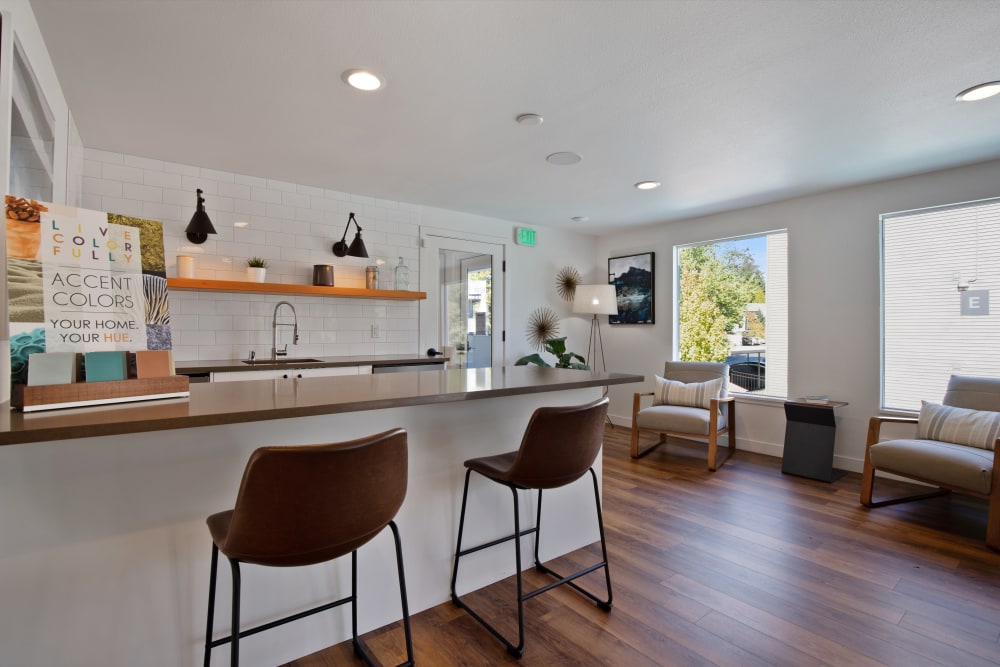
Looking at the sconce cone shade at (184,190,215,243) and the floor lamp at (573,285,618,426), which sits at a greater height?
the sconce cone shade at (184,190,215,243)

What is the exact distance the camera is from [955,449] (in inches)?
115

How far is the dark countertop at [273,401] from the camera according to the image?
1103 mm

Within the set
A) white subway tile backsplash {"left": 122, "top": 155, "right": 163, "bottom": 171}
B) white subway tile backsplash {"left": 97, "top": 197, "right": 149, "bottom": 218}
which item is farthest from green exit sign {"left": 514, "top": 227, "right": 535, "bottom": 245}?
white subway tile backsplash {"left": 97, "top": 197, "right": 149, "bottom": 218}

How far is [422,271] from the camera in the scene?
4.66 metres

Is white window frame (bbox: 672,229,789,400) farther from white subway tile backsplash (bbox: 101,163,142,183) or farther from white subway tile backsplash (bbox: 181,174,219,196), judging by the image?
white subway tile backsplash (bbox: 101,163,142,183)

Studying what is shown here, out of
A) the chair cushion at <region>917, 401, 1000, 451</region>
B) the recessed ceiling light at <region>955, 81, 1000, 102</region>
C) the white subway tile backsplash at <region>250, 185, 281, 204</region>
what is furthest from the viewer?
the white subway tile backsplash at <region>250, 185, 281, 204</region>

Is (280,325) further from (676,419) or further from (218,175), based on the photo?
(676,419)

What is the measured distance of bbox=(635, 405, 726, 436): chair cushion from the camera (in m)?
4.15

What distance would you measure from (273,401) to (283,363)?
7.01 feet

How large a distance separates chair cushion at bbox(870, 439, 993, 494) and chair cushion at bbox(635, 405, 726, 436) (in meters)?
1.22

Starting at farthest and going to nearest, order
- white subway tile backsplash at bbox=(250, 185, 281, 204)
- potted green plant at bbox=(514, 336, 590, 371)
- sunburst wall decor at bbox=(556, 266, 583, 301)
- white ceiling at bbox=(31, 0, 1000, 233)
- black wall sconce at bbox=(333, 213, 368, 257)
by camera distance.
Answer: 1. sunburst wall decor at bbox=(556, 266, 583, 301)
2. potted green plant at bbox=(514, 336, 590, 371)
3. black wall sconce at bbox=(333, 213, 368, 257)
4. white subway tile backsplash at bbox=(250, 185, 281, 204)
5. white ceiling at bbox=(31, 0, 1000, 233)

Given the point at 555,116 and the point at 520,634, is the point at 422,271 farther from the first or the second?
the point at 520,634

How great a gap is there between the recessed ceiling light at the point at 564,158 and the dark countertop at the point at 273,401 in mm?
1624

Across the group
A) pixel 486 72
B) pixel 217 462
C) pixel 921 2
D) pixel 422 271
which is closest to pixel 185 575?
pixel 217 462
